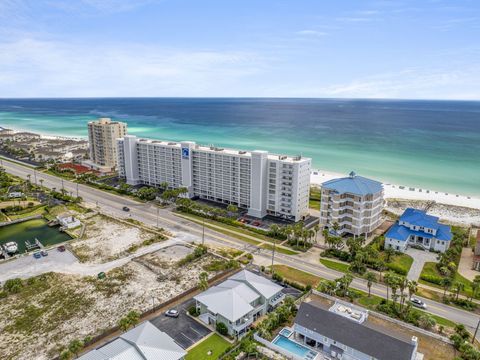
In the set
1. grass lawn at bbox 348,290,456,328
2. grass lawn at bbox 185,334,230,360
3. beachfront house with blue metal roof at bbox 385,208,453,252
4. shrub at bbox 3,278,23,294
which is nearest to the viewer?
grass lawn at bbox 185,334,230,360

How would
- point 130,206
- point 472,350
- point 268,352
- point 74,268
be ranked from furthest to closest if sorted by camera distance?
point 130,206, point 74,268, point 268,352, point 472,350

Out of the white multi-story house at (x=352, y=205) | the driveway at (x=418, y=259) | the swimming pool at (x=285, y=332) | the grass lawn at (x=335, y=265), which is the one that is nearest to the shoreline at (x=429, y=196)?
the white multi-story house at (x=352, y=205)

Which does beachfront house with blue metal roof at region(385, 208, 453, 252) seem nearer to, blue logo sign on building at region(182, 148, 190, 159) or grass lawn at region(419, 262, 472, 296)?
grass lawn at region(419, 262, 472, 296)

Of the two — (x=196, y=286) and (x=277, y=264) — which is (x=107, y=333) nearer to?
(x=196, y=286)

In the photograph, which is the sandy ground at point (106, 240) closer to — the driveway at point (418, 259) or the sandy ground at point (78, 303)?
the sandy ground at point (78, 303)

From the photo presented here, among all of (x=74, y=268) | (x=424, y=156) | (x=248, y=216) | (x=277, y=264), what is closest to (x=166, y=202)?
(x=248, y=216)

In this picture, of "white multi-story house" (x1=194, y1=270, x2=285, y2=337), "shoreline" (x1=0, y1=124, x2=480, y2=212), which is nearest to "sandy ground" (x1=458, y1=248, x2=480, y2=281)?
"white multi-story house" (x1=194, y1=270, x2=285, y2=337)
